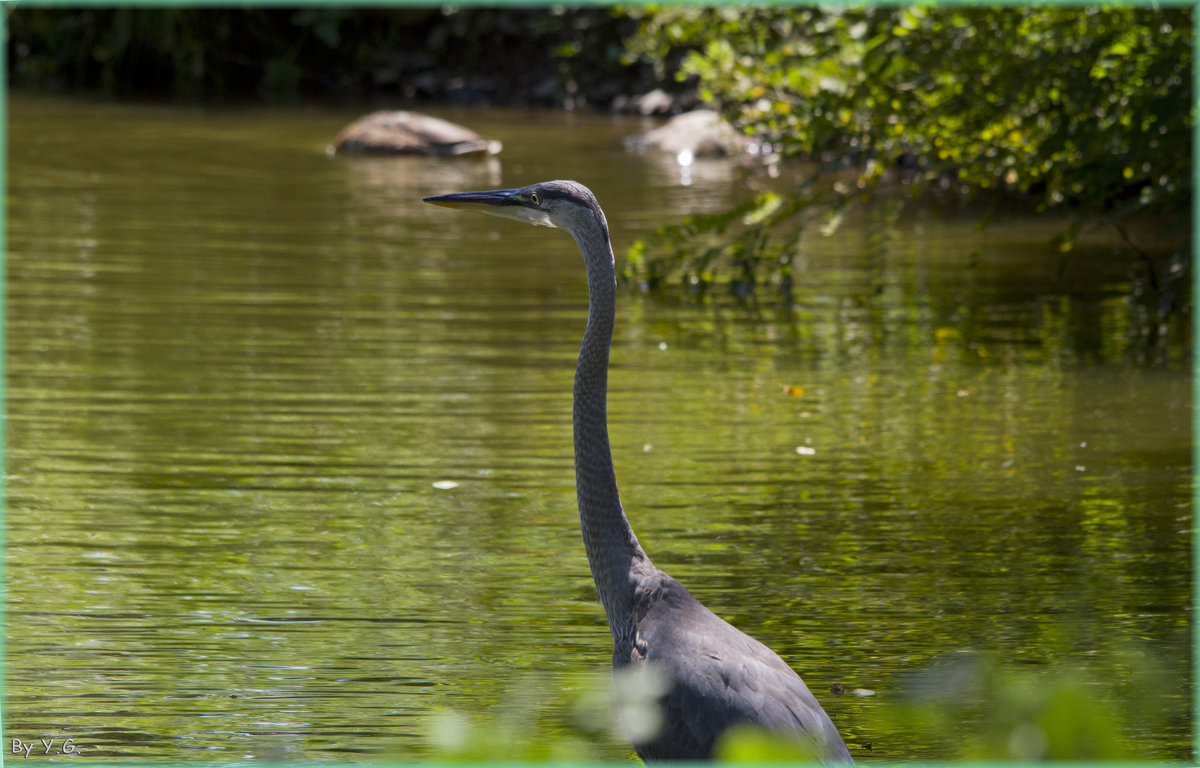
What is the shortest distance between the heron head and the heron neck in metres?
0.07

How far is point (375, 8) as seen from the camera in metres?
26.4

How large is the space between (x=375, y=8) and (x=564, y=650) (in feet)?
77.4

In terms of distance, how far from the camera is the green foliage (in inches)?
338

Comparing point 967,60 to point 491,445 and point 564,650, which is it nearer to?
point 491,445

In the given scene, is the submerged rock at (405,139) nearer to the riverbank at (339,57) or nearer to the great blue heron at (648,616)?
the riverbank at (339,57)

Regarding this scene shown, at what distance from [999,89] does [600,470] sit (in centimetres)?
591

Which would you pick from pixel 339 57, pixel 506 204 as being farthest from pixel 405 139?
pixel 506 204

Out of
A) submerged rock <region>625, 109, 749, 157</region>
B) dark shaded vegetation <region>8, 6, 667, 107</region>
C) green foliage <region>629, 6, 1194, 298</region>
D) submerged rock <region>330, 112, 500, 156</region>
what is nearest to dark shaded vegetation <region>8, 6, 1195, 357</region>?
green foliage <region>629, 6, 1194, 298</region>

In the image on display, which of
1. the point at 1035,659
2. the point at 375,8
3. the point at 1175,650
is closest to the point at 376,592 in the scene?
the point at 1035,659

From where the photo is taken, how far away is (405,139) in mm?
18000

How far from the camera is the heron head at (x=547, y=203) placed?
3.59 metres

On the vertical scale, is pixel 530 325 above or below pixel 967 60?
below

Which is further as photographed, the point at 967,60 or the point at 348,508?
the point at 967,60

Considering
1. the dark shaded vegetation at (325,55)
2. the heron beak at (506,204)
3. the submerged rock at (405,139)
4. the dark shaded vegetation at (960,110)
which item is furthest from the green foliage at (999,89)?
the dark shaded vegetation at (325,55)
